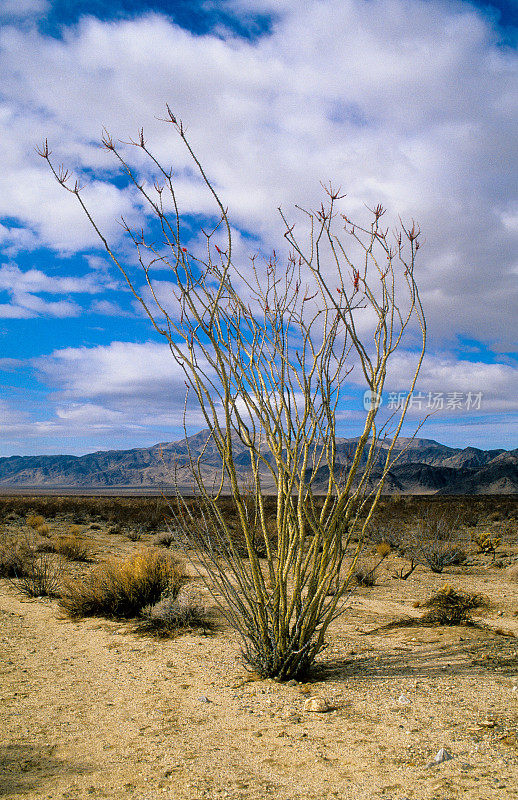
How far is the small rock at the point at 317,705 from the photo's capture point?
11.5 feet

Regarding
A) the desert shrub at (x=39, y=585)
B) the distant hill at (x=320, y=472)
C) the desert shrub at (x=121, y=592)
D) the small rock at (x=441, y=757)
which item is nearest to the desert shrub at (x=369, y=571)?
the desert shrub at (x=121, y=592)

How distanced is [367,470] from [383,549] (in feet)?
33.8

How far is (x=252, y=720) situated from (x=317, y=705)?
0.46m

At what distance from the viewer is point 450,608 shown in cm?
619

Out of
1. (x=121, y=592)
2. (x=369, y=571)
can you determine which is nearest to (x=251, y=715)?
(x=121, y=592)

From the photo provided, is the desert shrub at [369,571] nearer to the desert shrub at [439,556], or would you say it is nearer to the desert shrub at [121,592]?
the desert shrub at [439,556]

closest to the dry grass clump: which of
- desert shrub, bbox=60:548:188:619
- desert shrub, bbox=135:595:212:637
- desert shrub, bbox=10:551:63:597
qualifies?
desert shrub, bbox=10:551:63:597

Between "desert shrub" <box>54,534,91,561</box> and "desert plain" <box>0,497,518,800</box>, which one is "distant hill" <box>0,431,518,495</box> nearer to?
"desert shrub" <box>54,534,91,561</box>

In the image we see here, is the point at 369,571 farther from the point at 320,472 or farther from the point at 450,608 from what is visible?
the point at 320,472

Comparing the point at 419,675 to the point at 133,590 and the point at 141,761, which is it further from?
the point at 133,590

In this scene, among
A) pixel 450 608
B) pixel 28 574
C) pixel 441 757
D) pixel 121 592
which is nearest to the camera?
pixel 441 757

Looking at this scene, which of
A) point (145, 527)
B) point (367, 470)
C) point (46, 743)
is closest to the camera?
point (46, 743)

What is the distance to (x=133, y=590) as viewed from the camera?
22.5 ft

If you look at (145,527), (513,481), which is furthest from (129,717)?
(513,481)
